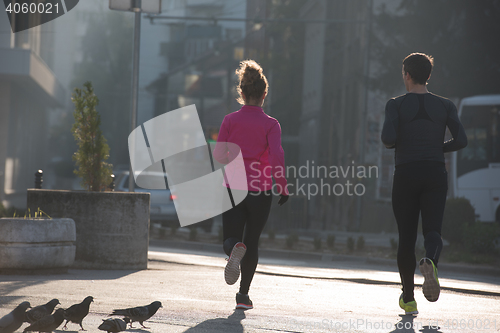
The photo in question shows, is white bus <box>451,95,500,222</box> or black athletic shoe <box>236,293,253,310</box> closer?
black athletic shoe <box>236,293,253,310</box>

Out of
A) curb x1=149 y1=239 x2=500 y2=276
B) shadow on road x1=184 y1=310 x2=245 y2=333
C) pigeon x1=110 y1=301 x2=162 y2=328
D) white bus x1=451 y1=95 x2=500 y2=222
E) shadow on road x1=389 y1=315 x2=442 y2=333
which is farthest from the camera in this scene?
white bus x1=451 y1=95 x2=500 y2=222

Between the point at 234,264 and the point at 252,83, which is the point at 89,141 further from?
the point at 234,264

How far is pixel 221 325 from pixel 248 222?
95cm

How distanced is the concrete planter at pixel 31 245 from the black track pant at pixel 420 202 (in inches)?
156

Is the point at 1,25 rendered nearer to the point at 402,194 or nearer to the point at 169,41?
the point at 402,194

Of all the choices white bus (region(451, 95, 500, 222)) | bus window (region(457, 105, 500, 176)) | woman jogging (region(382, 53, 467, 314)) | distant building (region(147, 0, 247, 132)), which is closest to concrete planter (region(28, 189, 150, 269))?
woman jogging (region(382, 53, 467, 314))

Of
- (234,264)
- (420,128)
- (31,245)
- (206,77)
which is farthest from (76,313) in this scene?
(206,77)

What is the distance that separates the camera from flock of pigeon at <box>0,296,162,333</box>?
396 centimetres

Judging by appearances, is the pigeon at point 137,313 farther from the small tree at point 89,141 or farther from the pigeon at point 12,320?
the small tree at point 89,141

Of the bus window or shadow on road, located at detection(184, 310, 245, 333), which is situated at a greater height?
the bus window

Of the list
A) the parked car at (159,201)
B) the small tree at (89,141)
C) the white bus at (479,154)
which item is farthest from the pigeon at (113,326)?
the white bus at (479,154)

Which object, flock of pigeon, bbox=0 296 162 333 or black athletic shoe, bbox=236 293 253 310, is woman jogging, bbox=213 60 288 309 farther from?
flock of pigeon, bbox=0 296 162 333

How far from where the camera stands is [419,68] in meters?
5.24

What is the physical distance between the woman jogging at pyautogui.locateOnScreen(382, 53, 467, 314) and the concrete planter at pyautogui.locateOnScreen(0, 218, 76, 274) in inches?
156
